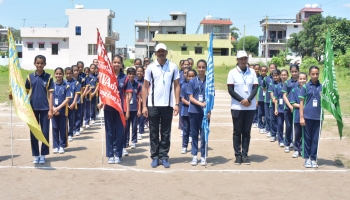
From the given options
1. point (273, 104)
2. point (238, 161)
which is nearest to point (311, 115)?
point (238, 161)

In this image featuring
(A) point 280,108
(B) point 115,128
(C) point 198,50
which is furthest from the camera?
(C) point 198,50

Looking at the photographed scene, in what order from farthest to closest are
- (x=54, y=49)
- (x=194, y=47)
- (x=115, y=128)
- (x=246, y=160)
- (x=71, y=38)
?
1. (x=54, y=49)
2. (x=194, y=47)
3. (x=71, y=38)
4. (x=115, y=128)
5. (x=246, y=160)

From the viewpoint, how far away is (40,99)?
7.74m

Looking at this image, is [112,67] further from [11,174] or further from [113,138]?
[11,174]

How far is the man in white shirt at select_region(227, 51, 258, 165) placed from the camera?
7820 mm

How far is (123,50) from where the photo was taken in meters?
74.5

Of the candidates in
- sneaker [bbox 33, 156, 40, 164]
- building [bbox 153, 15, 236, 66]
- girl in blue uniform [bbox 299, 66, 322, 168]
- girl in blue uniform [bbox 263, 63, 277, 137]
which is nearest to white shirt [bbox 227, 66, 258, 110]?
girl in blue uniform [bbox 299, 66, 322, 168]

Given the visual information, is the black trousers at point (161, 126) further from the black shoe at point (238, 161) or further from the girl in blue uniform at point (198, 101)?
the black shoe at point (238, 161)

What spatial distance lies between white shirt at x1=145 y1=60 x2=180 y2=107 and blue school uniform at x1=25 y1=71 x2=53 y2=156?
1.90 meters

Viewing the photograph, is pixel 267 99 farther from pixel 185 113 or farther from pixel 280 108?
pixel 185 113

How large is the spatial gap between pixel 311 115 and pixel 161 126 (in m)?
2.75

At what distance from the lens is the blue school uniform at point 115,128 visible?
7.93 m

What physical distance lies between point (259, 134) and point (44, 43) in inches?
1927

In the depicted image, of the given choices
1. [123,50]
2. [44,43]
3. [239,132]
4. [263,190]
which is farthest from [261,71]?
[123,50]
